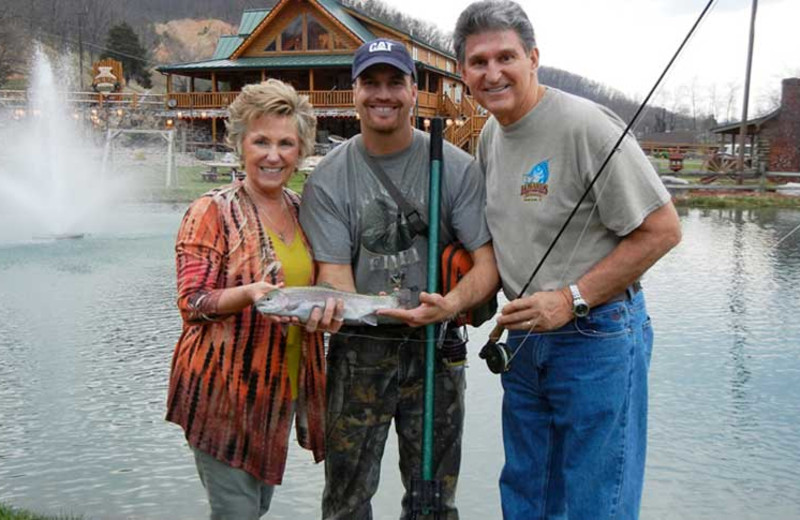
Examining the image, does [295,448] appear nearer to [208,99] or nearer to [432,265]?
[432,265]

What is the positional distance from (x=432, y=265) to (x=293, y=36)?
42.5 meters

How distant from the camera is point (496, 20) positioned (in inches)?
127

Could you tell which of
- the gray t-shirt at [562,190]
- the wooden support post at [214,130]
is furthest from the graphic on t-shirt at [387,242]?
the wooden support post at [214,130]

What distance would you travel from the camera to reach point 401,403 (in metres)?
3.78

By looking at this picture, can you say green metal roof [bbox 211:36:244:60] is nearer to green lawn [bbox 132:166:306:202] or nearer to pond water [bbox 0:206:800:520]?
green lawn [bbox 132:166:306:202]

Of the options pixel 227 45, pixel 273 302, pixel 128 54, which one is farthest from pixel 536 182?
pixel 128 54

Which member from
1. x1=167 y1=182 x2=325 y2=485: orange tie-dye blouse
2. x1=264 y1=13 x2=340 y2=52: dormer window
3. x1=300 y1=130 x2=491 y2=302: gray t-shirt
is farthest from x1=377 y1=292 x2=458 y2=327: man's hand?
x1=264 y1=13 x2=340 y2=52: dormer window

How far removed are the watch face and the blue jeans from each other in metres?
0.08

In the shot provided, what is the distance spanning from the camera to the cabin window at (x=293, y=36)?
43.4 m

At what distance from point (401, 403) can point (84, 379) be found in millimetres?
4478

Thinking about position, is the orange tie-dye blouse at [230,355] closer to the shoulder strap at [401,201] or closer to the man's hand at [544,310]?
the shoulder strap at [401,201]

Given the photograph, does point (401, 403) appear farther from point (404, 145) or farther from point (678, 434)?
point (678, 434)

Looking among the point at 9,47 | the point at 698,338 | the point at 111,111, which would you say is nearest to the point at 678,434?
the point at 698,338

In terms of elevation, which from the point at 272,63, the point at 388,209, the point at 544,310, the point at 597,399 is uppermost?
the point at 272,63
